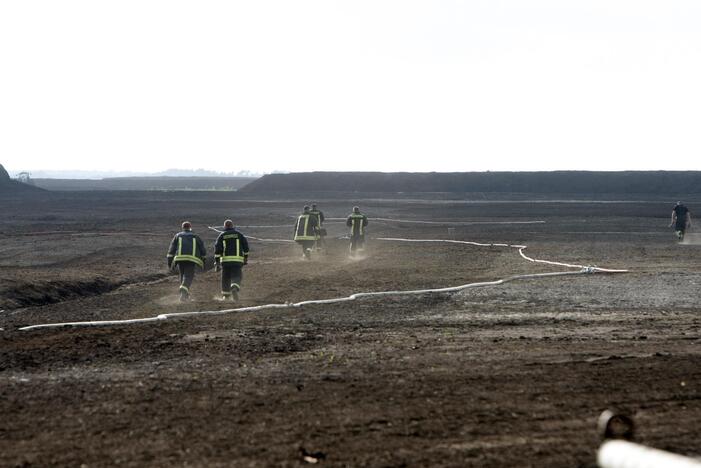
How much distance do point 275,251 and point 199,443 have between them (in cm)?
2247

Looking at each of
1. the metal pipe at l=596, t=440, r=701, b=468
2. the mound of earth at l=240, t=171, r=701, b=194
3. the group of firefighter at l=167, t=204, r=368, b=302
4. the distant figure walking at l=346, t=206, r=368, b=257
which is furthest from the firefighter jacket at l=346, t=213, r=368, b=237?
the mound of earth at l=240, t=171, r=701, b=194

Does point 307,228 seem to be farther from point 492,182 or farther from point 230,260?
point 492,182

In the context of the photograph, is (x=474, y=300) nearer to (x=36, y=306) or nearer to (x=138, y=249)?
(x=36, y=306)

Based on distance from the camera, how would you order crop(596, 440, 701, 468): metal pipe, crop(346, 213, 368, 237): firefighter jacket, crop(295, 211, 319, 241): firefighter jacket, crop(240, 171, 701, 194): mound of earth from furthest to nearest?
crop(240, 171, 701, 194): mound of earth
crop(346, 213, 368, 237): firefighter jacket
crop(295, 211, 319, 241): firefighter jacket
crop(596, 440, 701, 468): metal pipe

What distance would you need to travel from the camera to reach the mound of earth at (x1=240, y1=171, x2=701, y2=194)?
271ft

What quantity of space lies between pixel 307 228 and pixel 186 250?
806 cm

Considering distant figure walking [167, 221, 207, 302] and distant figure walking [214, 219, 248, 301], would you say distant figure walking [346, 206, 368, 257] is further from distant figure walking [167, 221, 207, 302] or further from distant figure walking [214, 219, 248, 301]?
distant figure walking [214, 219, 248, 301]

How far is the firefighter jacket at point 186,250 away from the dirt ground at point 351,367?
75 centimetres

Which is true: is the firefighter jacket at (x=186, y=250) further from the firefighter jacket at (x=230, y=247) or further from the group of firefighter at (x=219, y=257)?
the firefighter jacket at (x=230, y=247)

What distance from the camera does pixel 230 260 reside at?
16.8m

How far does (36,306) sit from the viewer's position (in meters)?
17.0

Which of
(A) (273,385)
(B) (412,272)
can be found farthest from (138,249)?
(A) (273,385)

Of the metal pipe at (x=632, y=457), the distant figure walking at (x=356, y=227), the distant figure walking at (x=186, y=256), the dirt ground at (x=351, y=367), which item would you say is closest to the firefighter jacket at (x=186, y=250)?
the distant figure walking at (x=186, y=256)

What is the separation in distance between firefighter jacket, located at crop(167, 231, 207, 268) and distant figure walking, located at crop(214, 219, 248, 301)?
1.37 feet
